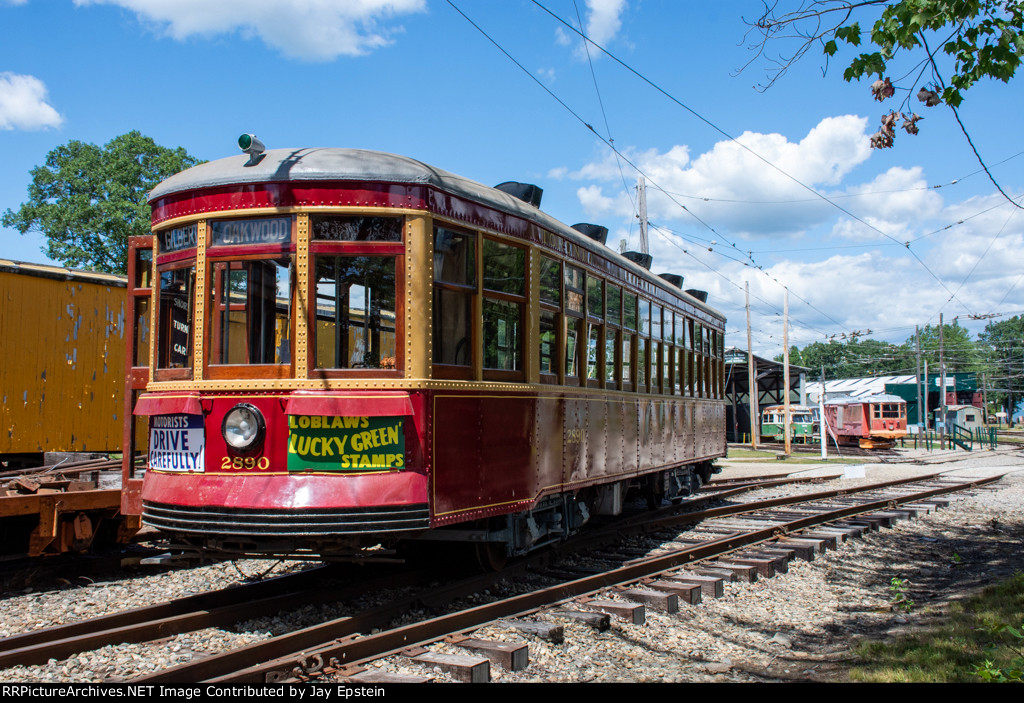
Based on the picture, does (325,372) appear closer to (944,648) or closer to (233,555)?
(233,555)

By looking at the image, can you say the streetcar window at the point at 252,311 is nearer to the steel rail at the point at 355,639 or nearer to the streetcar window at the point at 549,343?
the steel rail at the point at 355,639

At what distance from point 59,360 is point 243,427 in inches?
247

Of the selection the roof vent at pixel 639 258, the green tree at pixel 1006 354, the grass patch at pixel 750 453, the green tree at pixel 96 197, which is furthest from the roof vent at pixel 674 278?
the green tree at pixel 1006 354

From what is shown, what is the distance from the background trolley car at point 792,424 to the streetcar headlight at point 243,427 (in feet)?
121

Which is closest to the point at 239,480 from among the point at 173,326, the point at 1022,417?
the point at 173,326

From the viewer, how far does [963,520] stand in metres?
12.6

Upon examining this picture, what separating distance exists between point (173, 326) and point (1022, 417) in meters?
105

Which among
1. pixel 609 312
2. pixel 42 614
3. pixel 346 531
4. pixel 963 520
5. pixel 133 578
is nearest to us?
pixel 346 531

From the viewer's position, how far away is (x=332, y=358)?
5.52 meters

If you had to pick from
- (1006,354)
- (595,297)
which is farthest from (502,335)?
(1006,354)

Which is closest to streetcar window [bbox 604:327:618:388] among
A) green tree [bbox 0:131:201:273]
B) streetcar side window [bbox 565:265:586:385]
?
streetcar side window [bbox 565:265:586:385]

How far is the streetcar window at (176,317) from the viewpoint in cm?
588

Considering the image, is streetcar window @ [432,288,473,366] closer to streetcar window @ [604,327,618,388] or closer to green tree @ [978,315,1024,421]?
streetcar window @ [604,327,618,388]

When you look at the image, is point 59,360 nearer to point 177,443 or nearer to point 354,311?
point 177,443
